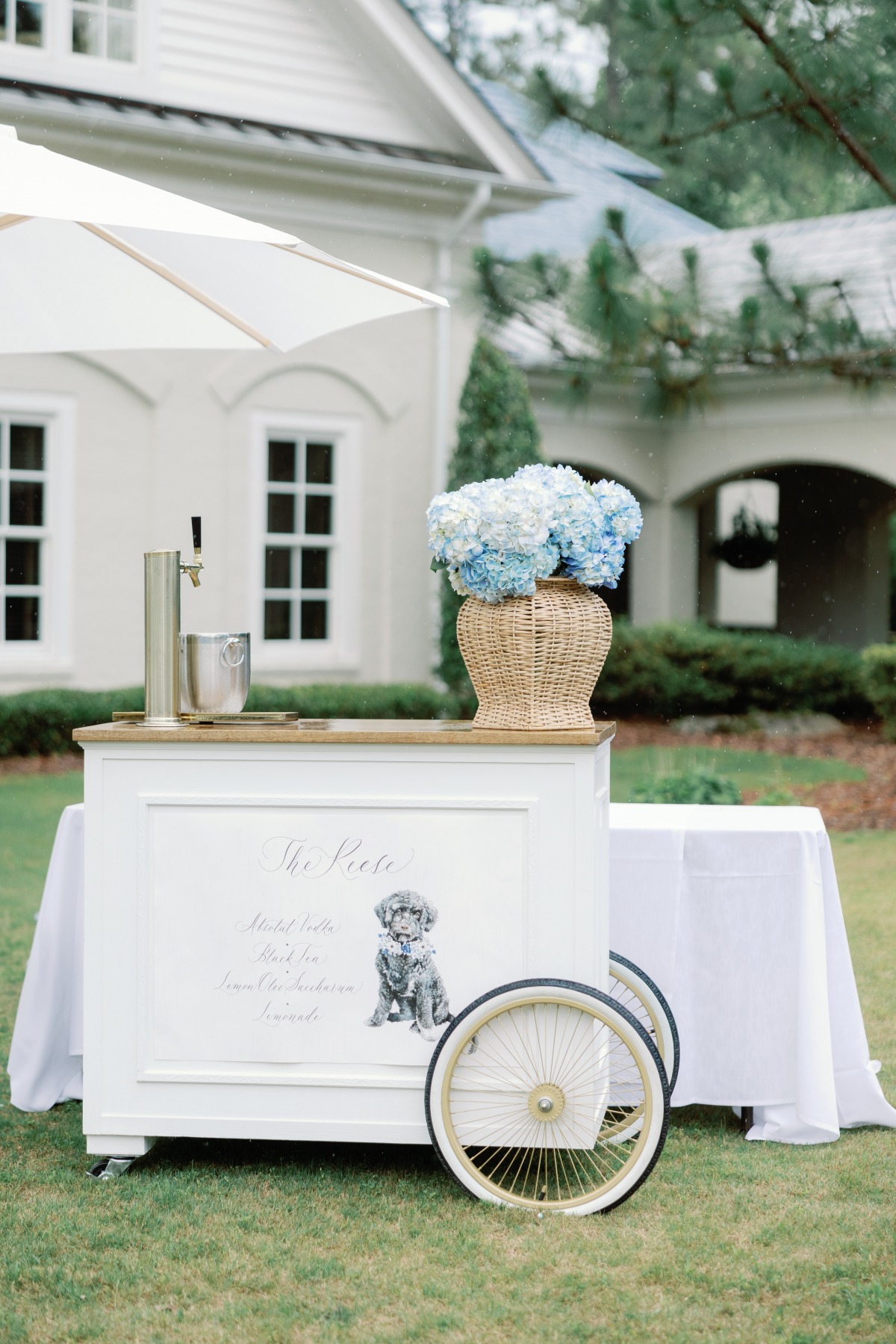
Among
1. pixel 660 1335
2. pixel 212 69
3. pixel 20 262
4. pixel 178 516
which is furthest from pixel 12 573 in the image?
pixel 660 1335

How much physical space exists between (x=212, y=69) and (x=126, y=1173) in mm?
9974

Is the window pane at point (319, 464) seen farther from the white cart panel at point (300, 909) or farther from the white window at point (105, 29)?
the white cart panel at point (300, 909)

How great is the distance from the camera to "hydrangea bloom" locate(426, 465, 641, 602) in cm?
343

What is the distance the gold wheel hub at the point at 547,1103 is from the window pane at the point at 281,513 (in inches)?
349

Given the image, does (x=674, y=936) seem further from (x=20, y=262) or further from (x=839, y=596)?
(x=839, y=596)

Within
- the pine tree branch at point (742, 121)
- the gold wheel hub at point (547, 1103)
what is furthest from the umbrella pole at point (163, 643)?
the pine tree branch at point (742, 121)

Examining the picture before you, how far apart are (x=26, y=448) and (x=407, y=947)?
8.18 metres

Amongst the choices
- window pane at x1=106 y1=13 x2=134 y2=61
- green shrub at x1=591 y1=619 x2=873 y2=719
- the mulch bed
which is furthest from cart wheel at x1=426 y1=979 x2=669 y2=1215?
green shrub at x1=591 y1=619 x2=873 y2=719

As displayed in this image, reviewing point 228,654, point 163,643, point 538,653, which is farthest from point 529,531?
point 163,643

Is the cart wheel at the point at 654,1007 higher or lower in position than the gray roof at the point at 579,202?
lower

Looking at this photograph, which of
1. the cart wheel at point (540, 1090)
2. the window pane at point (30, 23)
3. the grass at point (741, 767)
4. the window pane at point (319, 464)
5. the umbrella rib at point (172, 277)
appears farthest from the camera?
the window pane at point (319, 464)

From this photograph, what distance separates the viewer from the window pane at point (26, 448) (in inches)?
426

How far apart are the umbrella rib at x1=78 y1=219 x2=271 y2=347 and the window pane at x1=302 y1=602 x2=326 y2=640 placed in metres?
7.97

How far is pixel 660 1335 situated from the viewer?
284cm
